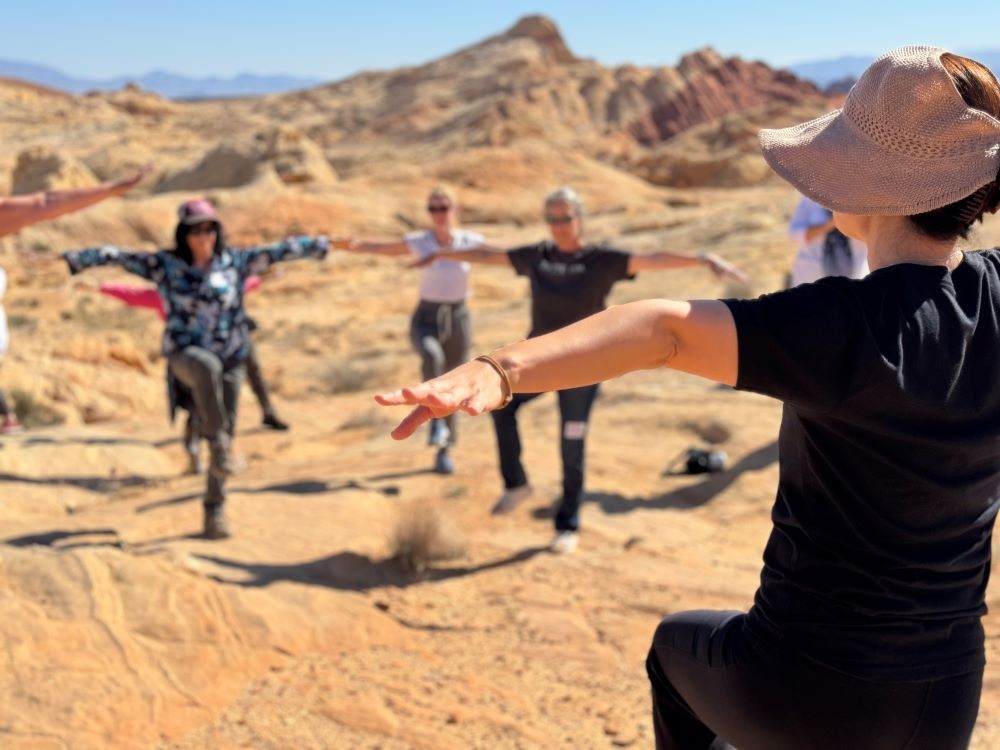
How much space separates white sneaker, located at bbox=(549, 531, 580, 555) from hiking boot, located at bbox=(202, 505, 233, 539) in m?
1.84

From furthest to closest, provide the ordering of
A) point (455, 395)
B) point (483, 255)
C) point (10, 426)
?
point (10, 426) → point (483, 255) → point (455, 395)

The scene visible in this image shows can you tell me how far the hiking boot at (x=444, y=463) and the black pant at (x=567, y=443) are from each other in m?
1.29

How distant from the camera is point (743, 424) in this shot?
8.47m

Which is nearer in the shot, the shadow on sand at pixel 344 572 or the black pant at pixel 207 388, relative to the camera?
the shadow on sand at pixel 344 572

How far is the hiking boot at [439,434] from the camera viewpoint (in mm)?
7598

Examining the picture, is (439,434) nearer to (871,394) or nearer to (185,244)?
(185,244)

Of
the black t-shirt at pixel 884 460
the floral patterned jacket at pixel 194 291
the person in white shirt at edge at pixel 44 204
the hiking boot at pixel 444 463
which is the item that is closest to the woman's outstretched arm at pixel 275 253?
the floral patterned jacket at pixel 194 291

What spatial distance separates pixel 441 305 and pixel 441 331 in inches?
7.6

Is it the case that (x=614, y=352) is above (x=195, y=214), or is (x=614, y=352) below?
below

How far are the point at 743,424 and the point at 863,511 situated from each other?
6824mm

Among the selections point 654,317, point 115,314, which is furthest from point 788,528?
point 115,314

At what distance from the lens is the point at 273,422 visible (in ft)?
32.2

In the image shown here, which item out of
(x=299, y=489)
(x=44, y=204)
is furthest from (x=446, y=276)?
(x=44, y=204)

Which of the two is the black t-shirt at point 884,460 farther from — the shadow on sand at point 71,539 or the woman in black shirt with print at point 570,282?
the shadow on sand at point 71,539
